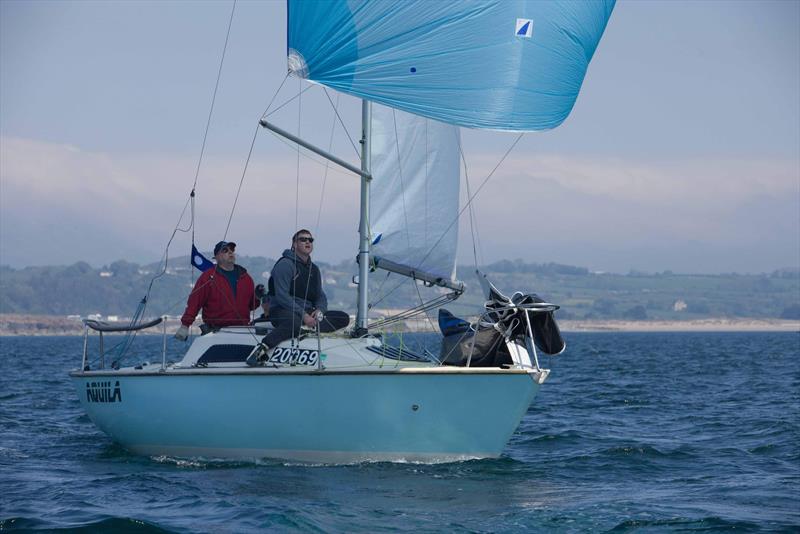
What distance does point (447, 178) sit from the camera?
14.0 m

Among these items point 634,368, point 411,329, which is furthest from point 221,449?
point 634,368

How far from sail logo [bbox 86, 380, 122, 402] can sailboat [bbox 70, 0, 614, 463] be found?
51 centimetres

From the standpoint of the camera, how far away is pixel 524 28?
38.9 feet

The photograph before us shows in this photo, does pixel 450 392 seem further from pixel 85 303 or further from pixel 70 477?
pixel 85 303

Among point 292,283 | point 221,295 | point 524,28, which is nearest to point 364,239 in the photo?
point 292,283

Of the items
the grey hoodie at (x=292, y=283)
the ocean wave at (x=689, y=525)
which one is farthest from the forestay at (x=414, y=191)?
the ocean wave at (x=689, y=525)

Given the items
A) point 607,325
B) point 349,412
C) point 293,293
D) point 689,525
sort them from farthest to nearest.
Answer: point 607,325 < point 293,293 < point 349,412 < point 689,525

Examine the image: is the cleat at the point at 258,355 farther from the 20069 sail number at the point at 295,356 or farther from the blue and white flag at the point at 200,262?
the blue and white flag at the point at 200,262

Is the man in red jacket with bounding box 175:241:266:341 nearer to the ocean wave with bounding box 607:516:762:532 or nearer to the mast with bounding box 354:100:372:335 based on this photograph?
the mast with bounding box 354:100:372:335

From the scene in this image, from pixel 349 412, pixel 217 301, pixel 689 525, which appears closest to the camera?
pixel 689 525

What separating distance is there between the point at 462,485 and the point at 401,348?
6.95ft

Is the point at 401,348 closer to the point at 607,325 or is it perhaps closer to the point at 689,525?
the point at 689,525

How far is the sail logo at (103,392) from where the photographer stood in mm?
13055

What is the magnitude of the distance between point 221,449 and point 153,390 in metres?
1.05
